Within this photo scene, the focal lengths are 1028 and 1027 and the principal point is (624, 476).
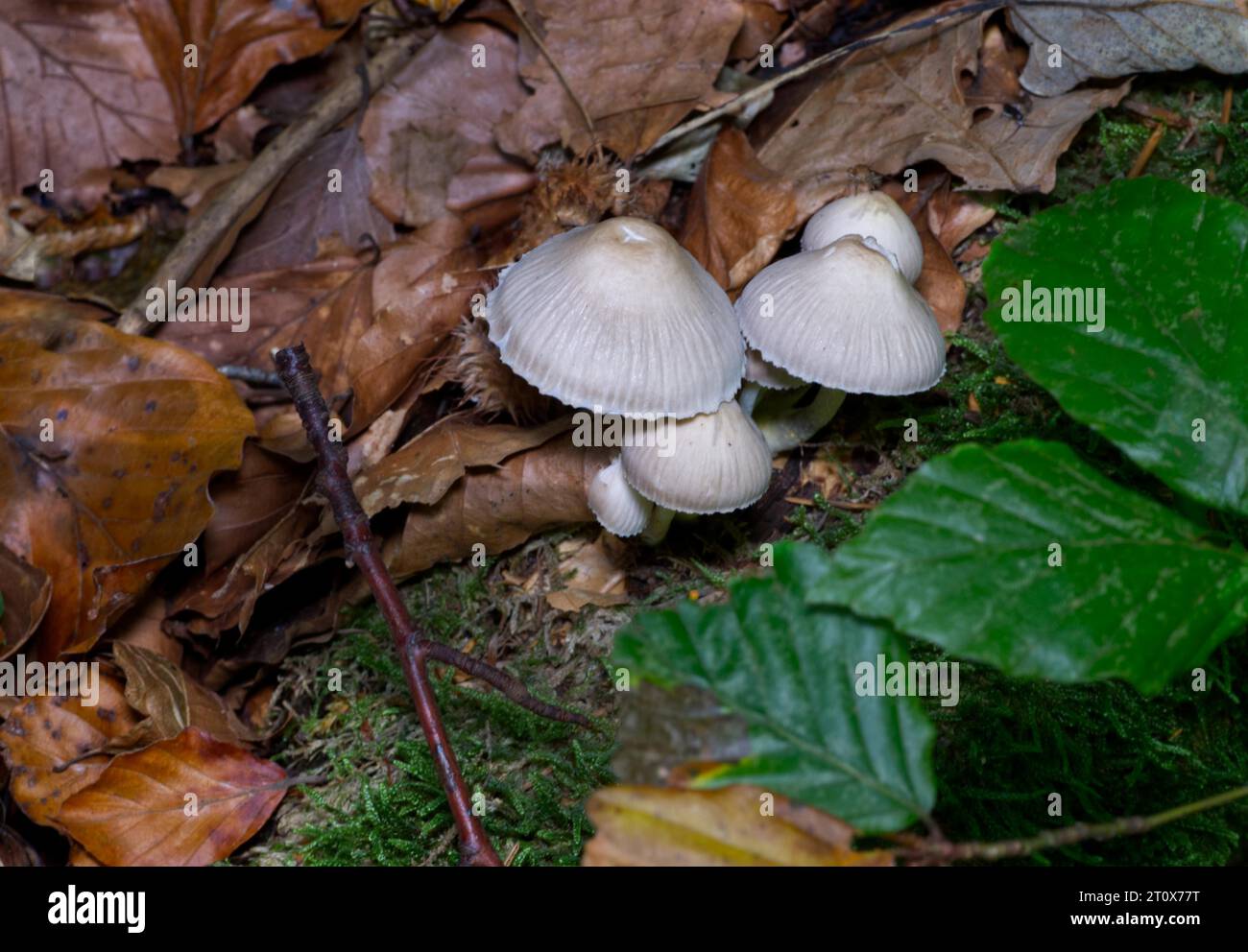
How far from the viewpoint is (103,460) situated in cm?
323

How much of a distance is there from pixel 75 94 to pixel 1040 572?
451 cm

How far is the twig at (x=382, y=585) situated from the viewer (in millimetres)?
2281

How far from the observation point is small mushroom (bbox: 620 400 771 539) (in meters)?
2.67

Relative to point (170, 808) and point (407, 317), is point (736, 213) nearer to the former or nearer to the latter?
point (407, 317)

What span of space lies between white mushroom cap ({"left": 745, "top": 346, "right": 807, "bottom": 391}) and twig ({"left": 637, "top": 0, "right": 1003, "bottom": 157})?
36.2 inches

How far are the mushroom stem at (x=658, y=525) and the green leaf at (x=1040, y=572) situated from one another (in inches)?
54.2

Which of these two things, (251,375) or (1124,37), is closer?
(1124,37)

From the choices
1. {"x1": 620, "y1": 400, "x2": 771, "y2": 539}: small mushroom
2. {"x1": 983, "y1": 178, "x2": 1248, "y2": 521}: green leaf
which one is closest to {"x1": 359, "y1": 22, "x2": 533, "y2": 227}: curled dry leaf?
{"x1": 620, "y1": 400, "x2": 771, "y2": 539}: small mushroom

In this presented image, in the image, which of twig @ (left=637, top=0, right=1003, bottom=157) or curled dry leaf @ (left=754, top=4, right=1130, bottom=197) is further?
twig @ (left=637, top=0, right=1003, bottom=157)

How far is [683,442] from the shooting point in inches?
106

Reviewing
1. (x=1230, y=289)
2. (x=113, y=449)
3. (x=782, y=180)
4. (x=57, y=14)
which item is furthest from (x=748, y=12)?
(x=57, y=14)

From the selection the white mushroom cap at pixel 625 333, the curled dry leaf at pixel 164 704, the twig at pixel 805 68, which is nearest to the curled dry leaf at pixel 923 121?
the twig at pixel 805 68

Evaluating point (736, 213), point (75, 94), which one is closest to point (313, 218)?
point (75, 94)

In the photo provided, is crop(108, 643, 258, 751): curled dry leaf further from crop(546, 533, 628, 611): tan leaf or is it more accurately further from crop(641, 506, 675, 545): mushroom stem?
crop(641, 506, 675, 545): mushroom stem
